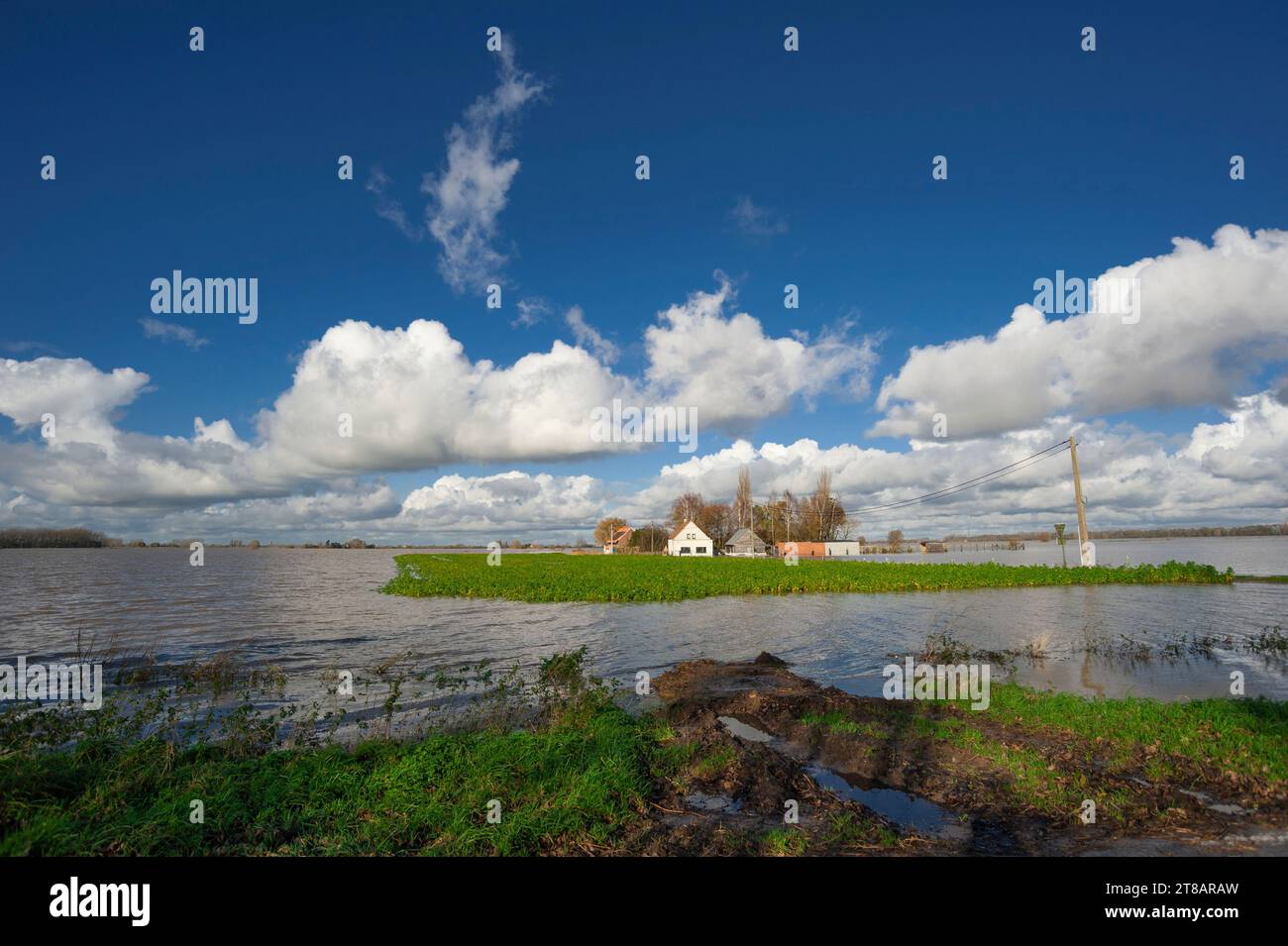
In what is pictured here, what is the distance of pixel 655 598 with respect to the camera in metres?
38.0

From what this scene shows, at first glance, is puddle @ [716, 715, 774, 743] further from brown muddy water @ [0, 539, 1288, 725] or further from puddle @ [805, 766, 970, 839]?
brown muddy water @ [0, 539, 1288, 725]

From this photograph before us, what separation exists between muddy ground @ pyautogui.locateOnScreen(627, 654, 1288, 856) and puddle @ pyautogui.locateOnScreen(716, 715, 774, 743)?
40 mm

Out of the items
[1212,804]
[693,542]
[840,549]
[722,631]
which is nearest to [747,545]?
[693,542]

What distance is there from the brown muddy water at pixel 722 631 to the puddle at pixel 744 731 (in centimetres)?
438

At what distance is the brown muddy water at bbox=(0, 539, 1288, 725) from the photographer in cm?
1791

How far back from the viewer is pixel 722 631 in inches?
1022

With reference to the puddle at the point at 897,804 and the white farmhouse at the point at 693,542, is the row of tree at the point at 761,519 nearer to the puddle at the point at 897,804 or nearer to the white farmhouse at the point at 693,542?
the white farmhouse at the point at 693,542

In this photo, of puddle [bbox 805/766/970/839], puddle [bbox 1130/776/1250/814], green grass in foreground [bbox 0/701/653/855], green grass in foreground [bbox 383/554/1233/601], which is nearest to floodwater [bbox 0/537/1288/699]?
green grass in foreground [bbox 383/554/1233/601]
